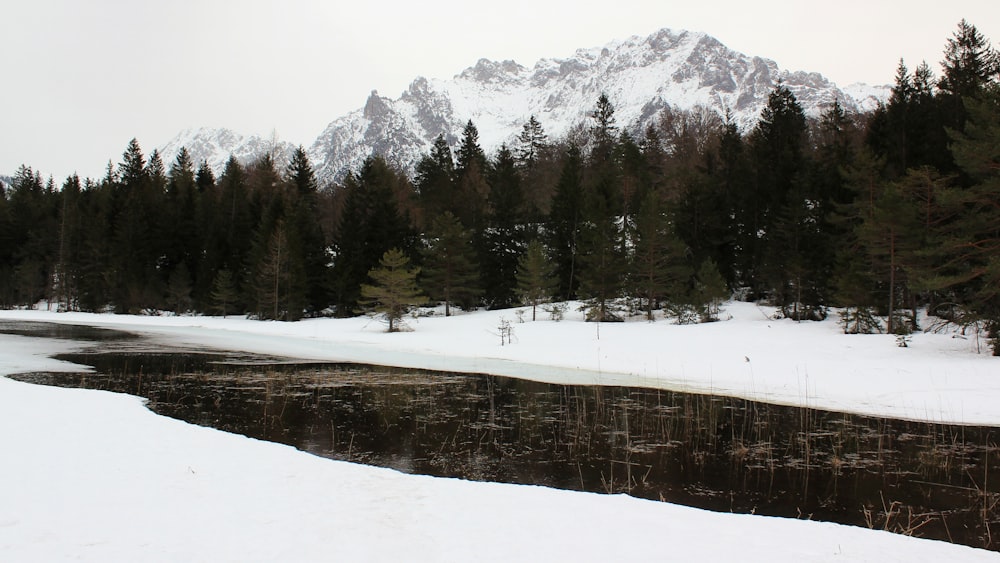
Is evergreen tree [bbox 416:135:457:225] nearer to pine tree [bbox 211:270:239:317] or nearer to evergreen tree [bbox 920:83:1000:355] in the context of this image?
pine tree [bbox 211:270:239:317]

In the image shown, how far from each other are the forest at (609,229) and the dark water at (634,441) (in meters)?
13.7

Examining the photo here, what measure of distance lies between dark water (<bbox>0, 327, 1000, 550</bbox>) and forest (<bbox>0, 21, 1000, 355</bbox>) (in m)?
13.7

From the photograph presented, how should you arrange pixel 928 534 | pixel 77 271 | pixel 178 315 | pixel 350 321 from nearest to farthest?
pixel 928 534
pixel 350 321
pixel 178 315
pixel 77 271

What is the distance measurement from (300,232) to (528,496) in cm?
5275

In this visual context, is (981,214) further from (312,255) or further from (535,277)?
(312,255)

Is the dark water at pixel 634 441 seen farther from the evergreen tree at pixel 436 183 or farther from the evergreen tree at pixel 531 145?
the evergreen tree at pixel 531 145

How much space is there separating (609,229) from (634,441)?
31395 mm

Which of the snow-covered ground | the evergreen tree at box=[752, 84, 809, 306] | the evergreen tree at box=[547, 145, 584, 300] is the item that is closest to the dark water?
the snow-covered ground

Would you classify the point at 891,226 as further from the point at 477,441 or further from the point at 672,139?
the point at 672,139

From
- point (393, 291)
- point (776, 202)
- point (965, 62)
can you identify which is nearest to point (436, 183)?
point (393, 291)

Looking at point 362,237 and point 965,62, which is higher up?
point 965,62

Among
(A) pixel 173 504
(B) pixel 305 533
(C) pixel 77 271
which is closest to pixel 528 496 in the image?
(B) pixel 305 533

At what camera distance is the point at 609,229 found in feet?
137

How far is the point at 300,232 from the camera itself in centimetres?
5522
